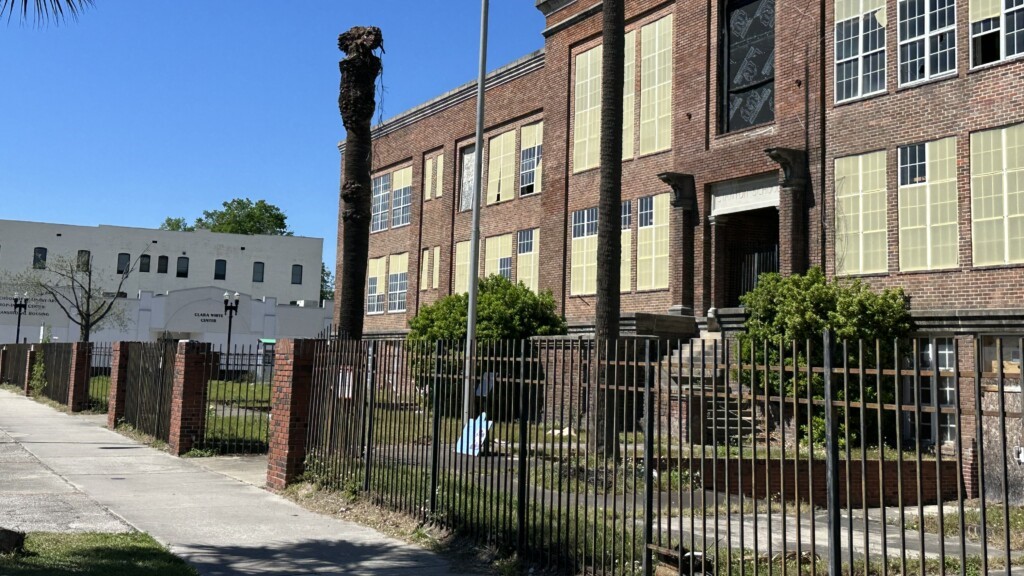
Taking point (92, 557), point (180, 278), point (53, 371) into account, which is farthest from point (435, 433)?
point (180, 278)

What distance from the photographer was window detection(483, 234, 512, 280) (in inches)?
1356

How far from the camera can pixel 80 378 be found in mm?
27641

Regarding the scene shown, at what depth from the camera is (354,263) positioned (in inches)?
573

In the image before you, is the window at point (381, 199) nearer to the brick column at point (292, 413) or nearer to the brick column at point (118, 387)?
the brick column at point (118, 387)

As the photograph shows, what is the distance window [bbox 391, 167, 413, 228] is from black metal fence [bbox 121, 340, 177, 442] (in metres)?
20.4

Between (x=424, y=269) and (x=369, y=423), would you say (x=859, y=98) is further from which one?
(x=424, y=269)

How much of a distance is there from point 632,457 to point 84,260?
217ft

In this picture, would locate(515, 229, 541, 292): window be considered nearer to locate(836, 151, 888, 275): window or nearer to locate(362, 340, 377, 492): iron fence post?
locate(836, 151, 888, 275): window

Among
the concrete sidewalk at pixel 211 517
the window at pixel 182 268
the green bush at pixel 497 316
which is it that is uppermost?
the window at pixel 182 268

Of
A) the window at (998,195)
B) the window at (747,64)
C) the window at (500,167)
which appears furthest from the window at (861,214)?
the window at (500,167)

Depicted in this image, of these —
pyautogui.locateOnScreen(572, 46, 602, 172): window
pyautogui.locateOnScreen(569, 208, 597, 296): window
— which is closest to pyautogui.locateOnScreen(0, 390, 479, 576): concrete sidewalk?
pyautogui.locateOnScreen(569, 208, 597, 296): window

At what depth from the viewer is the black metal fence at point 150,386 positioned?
19.2 m

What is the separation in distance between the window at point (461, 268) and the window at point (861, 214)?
17579 mm

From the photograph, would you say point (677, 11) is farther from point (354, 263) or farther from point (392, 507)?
point (392, 507)
